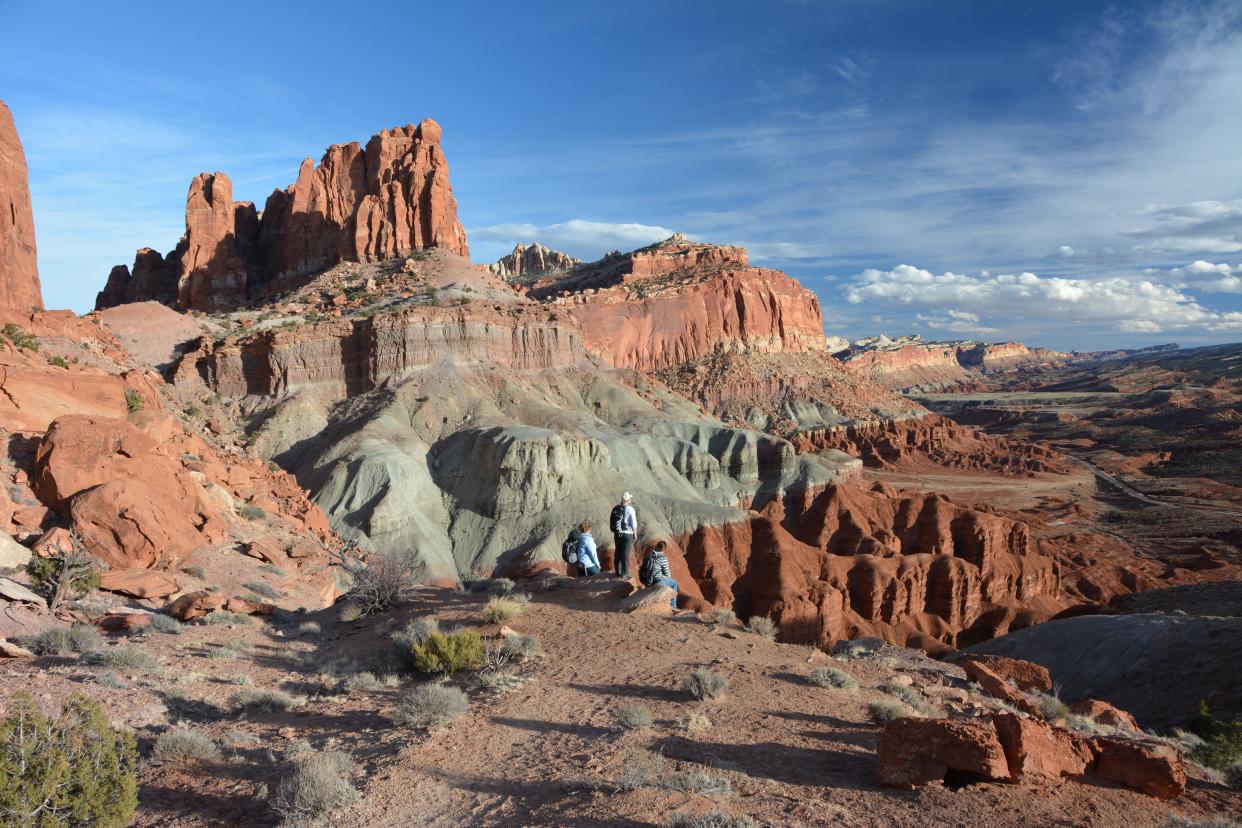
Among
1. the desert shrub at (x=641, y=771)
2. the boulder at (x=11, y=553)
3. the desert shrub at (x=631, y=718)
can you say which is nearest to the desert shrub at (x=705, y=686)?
the desert shrub at (x=631, y=718)

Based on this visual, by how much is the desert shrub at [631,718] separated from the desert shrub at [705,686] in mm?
892

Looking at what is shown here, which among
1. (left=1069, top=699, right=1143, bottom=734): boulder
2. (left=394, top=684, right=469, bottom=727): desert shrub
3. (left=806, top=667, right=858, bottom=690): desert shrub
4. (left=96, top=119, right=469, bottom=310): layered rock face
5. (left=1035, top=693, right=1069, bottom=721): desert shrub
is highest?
(left=96, top=119, right=469, bottom=310): layered rock face

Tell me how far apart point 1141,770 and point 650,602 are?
25.1 ft

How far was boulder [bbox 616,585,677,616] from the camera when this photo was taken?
1312 centimetres

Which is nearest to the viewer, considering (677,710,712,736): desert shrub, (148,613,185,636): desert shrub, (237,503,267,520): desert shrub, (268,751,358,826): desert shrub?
(268,751,358,826): desert shrub

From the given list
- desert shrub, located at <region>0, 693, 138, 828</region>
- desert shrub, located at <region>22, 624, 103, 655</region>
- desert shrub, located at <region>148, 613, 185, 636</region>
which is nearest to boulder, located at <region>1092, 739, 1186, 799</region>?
desert shrub, located at <region>0, 693, 138, 828</region>

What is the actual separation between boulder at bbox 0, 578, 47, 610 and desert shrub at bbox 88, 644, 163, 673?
9.36ft

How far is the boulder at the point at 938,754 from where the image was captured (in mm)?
6793

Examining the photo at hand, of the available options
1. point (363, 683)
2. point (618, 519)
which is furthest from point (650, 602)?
point (363, 683)

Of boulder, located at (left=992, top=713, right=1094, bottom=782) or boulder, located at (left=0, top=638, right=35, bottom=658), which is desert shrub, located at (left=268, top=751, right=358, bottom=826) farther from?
boulder, located at (left=992, top=713, right=1094, bottom=782)

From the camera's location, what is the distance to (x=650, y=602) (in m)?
13.2

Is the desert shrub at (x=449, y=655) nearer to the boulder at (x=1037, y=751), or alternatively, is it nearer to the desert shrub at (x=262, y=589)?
the boulder at (x=1037, y=751)

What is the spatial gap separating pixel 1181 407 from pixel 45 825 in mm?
156588

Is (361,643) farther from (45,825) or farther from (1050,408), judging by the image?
(1050,408)
